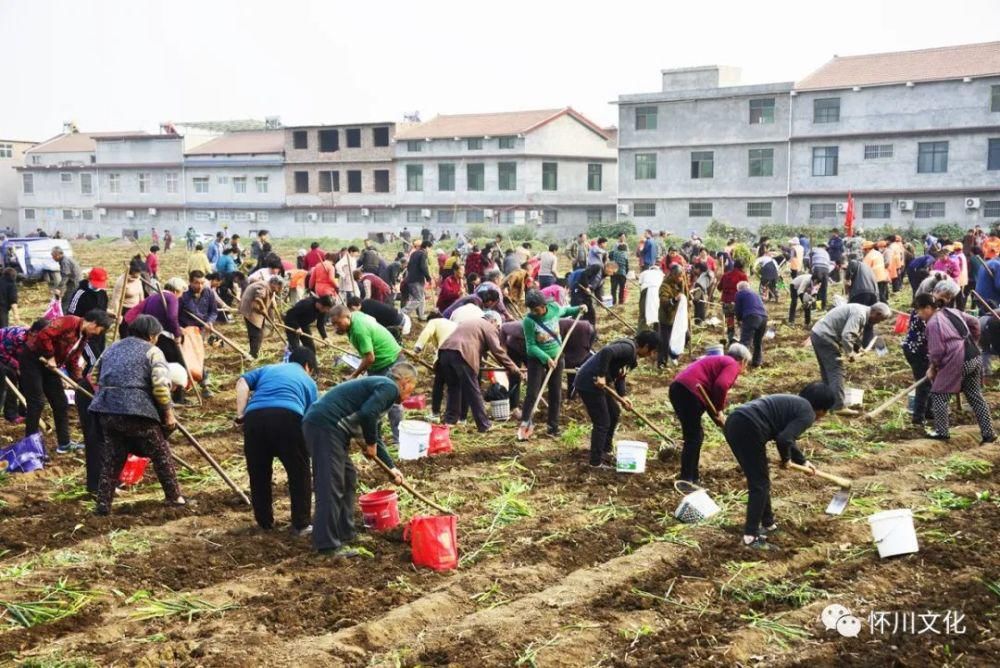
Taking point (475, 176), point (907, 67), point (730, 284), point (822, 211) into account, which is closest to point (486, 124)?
point (475, 176)

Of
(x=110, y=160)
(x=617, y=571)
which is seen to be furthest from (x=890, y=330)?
(x=110, y=160)

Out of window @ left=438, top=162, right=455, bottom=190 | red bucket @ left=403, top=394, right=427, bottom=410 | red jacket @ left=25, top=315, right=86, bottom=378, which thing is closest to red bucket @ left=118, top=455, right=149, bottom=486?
red jacket @ left=25, top=315, right=86, bottom=378

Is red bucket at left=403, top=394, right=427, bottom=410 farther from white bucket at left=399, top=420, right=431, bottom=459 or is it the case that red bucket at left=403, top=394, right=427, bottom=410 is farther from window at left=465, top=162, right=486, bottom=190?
window at left=465, top=162, right=486, bottom=190

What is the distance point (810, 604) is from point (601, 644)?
57.9 inches

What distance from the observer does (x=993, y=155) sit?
3584cm

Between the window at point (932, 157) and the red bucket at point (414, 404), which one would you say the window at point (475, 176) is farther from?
the red bucket at point (414, 404)

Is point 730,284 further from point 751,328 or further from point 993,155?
point 993,155

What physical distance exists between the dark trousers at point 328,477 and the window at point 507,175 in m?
41.0

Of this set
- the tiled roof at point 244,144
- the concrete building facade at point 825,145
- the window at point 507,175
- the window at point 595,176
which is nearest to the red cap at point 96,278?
the concrete building facade at point 825,145

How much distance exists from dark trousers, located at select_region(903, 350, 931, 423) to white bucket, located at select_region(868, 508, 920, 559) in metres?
4.26

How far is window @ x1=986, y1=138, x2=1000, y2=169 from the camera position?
3575 centimetres

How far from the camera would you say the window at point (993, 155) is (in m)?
35.8

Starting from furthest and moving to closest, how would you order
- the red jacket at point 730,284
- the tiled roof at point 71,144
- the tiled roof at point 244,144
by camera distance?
the tiled roof at point 71,144 < the tiled roof at point 244,144 < the red jacket at point 730,284

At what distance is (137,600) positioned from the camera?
6.57 meters
